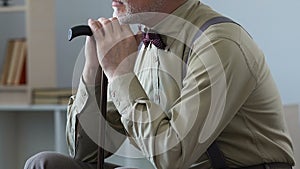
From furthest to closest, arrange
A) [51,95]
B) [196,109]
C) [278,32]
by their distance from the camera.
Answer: [51,95]
[278,32]
[196,109]

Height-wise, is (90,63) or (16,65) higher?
(90,63)

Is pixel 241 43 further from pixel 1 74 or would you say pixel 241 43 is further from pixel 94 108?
pixel 1 74

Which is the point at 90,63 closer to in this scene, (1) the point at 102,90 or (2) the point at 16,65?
(1) the point at 102,90

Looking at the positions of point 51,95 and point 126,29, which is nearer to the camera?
point 126,29

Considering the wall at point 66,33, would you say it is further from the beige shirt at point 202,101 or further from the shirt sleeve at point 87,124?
the beige shirt at point 202,101

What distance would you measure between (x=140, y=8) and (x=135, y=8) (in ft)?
0.04

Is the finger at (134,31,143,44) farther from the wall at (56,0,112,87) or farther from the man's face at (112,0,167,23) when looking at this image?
the wall at (56,0,112,87)

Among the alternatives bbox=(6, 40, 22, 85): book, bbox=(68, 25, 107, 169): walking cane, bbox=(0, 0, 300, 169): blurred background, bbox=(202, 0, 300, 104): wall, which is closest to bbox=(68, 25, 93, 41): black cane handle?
bbox=(68, 25, 107, 169): walking cane

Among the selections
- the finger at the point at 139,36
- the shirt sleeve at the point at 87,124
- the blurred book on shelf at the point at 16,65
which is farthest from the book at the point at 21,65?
the finger at the point at 139,36

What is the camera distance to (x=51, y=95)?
2.62 m

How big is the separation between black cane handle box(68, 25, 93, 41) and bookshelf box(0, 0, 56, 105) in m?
1.45

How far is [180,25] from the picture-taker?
1312mm

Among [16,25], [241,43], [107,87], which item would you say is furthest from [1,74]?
[241,43]

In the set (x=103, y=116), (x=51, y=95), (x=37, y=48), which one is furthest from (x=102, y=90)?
(x=37, y=48)
